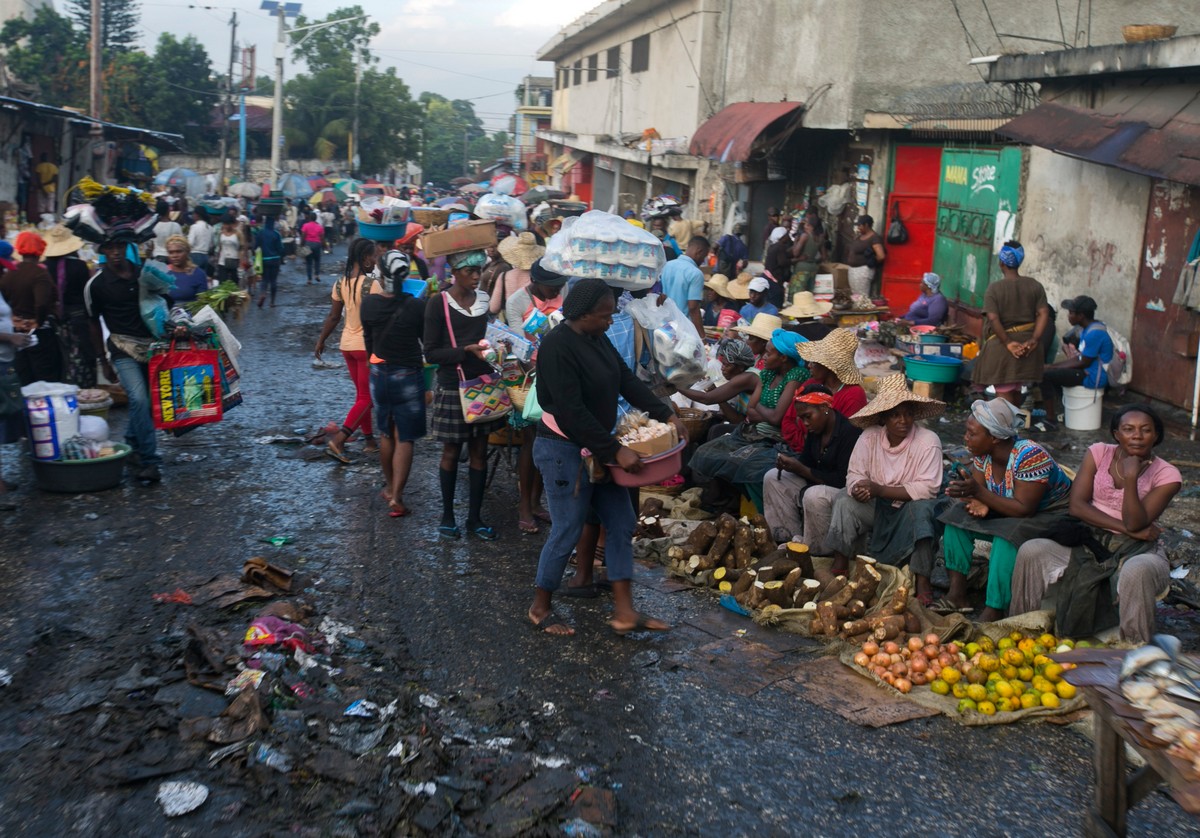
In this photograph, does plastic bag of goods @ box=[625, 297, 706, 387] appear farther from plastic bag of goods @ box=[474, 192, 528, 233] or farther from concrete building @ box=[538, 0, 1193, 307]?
concrete building @ box=[538, 0, 1193, 307]

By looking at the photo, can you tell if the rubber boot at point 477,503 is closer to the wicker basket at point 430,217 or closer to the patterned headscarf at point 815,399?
the patterned headscarf at point 815,399

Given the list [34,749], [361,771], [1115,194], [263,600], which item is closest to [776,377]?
[263,600]

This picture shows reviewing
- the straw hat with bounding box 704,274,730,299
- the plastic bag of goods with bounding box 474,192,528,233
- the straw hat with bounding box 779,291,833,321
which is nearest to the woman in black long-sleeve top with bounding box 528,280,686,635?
the straw hat with bounding box 779,291,833,321

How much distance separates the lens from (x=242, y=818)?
4027 millimetres

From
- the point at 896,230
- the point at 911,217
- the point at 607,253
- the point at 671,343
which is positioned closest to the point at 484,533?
the point at 671,343

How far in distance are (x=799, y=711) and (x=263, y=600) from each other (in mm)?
2902

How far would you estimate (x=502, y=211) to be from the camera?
13.2m

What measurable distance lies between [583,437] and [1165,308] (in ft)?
26.2

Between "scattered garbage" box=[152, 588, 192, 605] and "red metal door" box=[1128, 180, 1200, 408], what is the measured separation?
911cm

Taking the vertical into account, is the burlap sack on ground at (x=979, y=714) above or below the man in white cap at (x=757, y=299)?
below

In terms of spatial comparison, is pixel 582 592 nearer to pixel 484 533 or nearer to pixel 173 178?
pixel 484 533

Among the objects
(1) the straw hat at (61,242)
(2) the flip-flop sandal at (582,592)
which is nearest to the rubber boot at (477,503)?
(2) the flip-flop sandal at (582,592)

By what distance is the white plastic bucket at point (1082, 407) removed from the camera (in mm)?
10844

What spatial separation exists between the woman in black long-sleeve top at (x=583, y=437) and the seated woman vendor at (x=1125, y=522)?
190 cm
